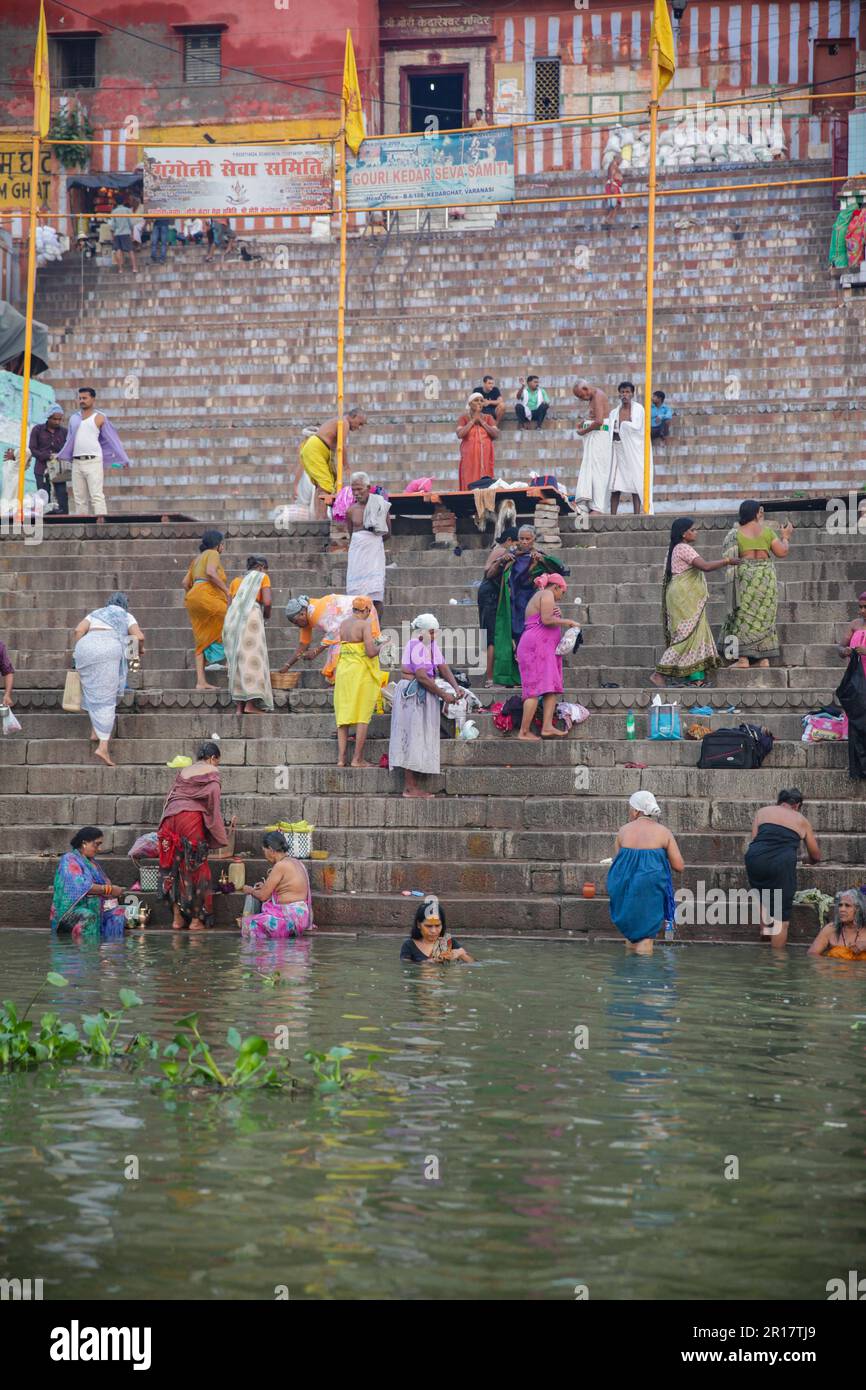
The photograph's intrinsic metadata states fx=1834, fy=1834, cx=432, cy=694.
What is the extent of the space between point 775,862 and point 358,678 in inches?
127

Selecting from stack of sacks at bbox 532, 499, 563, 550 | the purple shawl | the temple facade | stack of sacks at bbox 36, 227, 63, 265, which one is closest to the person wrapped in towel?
A: stack of sacks at bbox 532, 499, 563, 550

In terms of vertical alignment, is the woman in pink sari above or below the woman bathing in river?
above

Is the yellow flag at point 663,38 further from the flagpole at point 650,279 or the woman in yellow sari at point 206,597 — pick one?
the woman in yellow sari at point 206,597

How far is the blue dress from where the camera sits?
10.5 m

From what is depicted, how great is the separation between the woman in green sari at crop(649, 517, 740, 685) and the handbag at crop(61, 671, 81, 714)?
4.20 meters

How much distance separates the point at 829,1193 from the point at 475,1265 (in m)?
1.27

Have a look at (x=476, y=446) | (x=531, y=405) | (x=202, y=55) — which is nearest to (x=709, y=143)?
(x=531, y=405)

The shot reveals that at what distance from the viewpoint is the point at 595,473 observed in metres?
16.6

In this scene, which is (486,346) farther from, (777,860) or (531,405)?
(777,860)

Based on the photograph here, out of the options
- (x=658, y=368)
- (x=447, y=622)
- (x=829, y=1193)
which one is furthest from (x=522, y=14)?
(x=829, y=1193)

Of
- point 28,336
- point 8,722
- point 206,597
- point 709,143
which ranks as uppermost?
point 709,143

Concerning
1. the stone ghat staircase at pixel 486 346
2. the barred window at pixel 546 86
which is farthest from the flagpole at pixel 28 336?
the barred window at pixel 546 86

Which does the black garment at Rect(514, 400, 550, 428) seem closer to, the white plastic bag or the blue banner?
the blue banner

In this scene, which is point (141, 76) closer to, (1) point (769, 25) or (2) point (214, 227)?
(2) point (214, 227)
